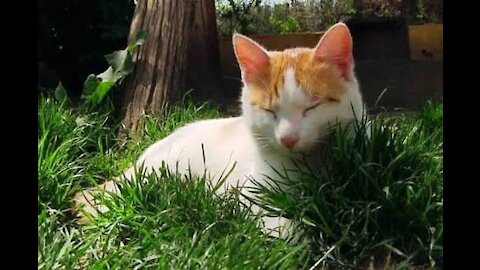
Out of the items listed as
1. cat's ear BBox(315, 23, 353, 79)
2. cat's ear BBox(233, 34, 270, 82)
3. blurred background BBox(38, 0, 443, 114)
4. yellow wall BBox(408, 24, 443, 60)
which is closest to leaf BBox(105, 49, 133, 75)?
blurred background BBox(38, 0, 443, 114)

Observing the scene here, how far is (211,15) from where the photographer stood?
468cm

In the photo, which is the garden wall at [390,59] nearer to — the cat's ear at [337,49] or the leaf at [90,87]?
the leaf at [90,87]

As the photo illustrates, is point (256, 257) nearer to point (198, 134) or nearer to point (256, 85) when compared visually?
point (256, 85)

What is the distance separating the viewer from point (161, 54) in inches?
172

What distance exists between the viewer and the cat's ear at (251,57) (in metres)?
2.50

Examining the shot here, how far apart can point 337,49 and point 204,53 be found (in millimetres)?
2370

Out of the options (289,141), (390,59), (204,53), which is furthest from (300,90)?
(390,59)

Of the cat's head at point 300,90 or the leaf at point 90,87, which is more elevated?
the cat's head at point 300,90

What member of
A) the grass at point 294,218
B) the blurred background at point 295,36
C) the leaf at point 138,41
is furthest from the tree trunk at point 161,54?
the grass at point 294,218

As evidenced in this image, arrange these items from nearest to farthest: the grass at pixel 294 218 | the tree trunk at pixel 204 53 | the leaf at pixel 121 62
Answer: the grass at pixel 294 218, the leaf at pixel 121 62, the tree trunk at pixel 204 53

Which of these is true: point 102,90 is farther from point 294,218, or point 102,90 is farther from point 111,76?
point 294,218

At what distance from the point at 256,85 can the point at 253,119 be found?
13 centimetres

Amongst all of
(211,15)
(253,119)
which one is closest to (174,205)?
(253,119)
